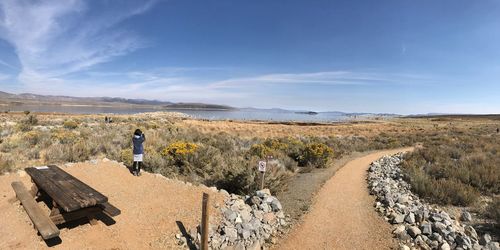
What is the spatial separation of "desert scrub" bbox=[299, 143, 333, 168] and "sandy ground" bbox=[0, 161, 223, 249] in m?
7.24

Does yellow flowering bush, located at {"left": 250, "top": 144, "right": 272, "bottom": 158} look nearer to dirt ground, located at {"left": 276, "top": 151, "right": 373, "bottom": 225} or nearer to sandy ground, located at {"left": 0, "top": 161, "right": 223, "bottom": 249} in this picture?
dirt ground, located at {"left": 276, "top": 151, "right": 373, "bottom": 225}

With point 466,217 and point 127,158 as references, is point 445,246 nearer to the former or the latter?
point 466,217

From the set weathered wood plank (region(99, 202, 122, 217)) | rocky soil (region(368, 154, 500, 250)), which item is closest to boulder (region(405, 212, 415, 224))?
rocky soil (region(368, 154, 500, 250))

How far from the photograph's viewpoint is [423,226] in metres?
6.47

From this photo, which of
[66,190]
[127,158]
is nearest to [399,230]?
[66,190]

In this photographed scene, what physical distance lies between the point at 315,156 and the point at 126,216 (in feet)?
30.9

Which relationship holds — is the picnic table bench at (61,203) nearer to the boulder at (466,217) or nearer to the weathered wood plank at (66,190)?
the weathered wood plank at (66,190)

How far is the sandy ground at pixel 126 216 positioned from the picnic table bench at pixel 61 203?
290 millimetres

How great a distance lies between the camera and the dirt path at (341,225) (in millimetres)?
6188

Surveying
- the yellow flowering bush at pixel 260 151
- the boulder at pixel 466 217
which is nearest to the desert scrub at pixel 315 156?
the yellow flowering bush at pixel 260 151

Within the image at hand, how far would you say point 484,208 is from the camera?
8.41 meters

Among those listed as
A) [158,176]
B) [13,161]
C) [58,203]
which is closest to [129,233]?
[58,203]

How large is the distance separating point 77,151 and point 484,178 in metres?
15.5

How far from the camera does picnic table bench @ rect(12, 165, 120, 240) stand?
521 cm
